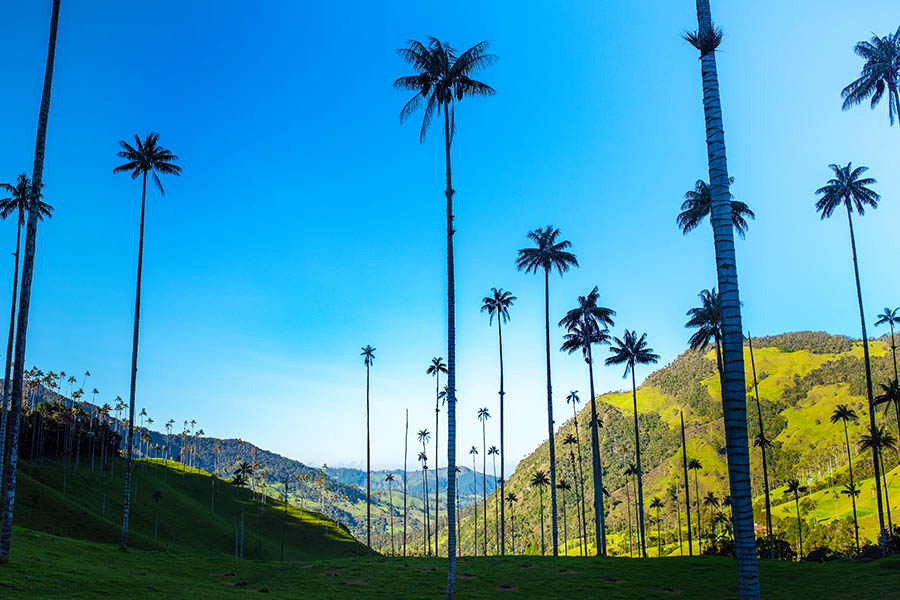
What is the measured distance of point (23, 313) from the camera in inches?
1224

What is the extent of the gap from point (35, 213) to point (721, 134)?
118 feet

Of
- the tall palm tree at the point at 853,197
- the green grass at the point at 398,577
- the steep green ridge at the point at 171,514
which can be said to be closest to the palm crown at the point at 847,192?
the tall palm tree at the point at 853,197

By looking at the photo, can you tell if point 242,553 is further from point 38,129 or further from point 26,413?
point 38,129

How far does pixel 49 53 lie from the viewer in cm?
3178

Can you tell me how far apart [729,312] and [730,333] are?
2.02ft

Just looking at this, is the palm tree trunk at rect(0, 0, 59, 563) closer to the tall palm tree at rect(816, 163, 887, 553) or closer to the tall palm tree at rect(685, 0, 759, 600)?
the tall palm tree at rect(685, 0, 759, 600)

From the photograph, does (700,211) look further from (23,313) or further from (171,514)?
(171,514)

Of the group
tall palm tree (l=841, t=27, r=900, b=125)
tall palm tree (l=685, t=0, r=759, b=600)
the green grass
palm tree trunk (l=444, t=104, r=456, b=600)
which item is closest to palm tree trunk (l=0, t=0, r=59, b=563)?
the green grass

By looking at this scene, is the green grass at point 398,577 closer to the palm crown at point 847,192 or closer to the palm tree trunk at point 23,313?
the palm tree trunk at point 23,313

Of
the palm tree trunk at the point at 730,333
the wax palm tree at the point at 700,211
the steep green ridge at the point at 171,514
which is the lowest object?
the steep green ridge at the point at 171,514

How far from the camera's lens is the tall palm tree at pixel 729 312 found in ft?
39.8

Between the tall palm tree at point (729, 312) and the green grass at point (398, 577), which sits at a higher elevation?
the tall palm tree at point (729, 312)

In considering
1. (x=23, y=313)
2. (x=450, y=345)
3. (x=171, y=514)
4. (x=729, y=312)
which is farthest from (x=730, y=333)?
(x=171, y=514)

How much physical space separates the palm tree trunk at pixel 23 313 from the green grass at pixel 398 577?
9.58ft
